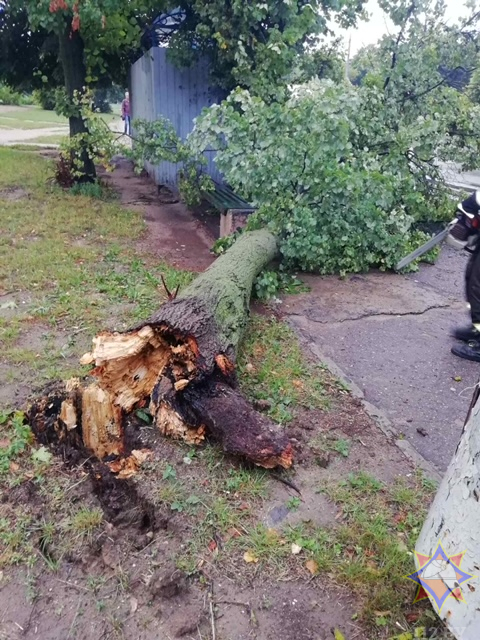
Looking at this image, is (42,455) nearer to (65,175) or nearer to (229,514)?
(229,514)

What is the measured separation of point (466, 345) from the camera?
4281 mm

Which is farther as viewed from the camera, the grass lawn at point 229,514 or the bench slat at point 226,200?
the bench slat at point 226,200

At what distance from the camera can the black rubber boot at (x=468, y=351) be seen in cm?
409

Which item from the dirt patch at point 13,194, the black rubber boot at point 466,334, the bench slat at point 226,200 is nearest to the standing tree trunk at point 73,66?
the dirt patch at point 13,194

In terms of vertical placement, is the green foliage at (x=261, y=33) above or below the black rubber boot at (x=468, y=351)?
above

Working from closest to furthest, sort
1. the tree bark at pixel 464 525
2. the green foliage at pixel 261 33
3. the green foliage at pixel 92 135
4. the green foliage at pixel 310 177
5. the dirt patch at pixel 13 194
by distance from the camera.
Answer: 1. the tree bark at pixel 464 525
2. the green foliage at pixel 310 177
3. the green foliage at pixel 261 33
4. the green foliage at pixel 92 135
5. the dirt patch at pixel 13 194

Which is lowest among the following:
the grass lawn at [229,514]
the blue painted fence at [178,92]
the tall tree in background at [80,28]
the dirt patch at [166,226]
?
the dirt patch at [166,226]

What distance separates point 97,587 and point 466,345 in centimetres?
339

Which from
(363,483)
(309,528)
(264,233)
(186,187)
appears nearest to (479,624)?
(309,528)

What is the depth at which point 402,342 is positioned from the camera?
4398mm

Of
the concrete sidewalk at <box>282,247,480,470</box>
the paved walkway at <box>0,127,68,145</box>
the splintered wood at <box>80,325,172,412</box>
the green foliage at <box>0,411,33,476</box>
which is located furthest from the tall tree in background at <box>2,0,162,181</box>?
the paved walkway at <box>0,127,68,145</box>

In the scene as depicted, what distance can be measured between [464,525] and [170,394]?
1671 millimetres

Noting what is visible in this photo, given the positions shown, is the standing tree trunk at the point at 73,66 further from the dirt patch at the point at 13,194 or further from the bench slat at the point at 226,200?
the bench slat at the point at 226,200

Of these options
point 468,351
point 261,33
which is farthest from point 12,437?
point 261,33
